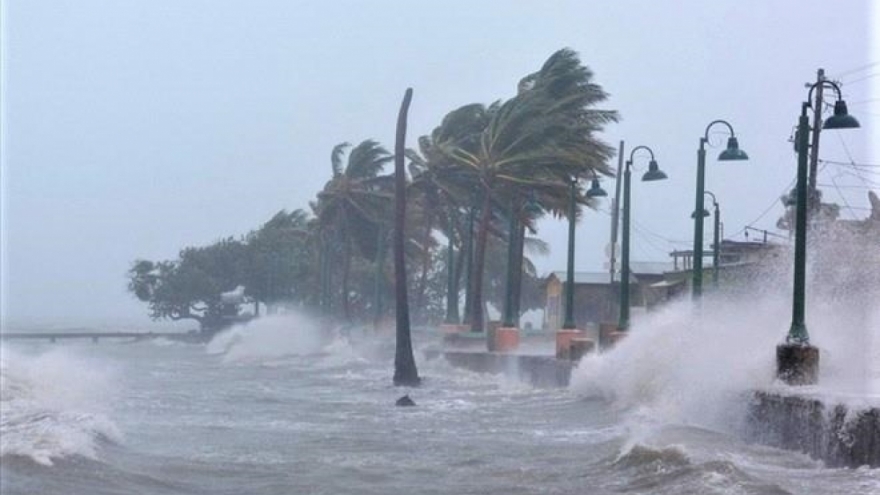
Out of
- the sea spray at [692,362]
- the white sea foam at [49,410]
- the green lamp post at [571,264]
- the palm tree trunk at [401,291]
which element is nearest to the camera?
the white sea foam at [49,410]

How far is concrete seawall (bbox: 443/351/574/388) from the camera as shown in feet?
118

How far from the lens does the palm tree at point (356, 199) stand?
72.0m

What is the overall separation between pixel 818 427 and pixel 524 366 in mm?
22178

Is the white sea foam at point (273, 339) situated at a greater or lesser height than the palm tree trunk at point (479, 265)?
lesser

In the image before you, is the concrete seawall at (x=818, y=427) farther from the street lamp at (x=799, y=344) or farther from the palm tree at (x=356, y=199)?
the palm tree at (x=356, y=199)

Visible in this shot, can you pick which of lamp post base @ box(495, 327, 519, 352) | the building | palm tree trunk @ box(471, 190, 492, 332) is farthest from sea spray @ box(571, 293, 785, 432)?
the building

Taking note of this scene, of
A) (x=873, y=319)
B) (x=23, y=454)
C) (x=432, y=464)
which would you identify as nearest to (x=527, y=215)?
(x=873, y=319)

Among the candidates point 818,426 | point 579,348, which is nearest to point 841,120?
point 818,426

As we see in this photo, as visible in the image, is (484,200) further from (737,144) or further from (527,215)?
(737,144)

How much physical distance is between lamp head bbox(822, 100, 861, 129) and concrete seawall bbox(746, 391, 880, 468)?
335cm

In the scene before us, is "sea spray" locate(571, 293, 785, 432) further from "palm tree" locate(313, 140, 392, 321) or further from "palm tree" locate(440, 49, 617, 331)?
"palm tree" locate(313, 140, 392, 321)

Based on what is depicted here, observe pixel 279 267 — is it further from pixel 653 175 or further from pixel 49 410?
pixel 49 410

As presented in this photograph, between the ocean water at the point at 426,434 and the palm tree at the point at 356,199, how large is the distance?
108 feet

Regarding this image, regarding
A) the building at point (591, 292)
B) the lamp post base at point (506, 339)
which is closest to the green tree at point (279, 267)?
the building at point (591, 292)
